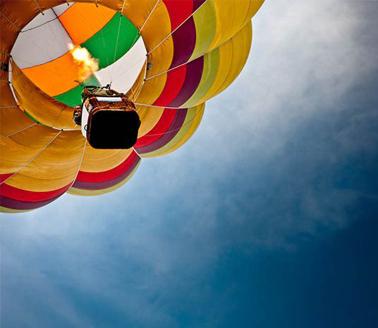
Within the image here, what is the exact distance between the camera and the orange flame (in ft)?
13.2

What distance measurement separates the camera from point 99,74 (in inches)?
156

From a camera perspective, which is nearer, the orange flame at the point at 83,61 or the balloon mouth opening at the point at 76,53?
the balloon mouth opening at the point at 76,53

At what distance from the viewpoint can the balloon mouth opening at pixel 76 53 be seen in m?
3.73

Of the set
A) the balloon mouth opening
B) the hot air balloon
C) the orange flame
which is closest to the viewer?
the hot air balloon

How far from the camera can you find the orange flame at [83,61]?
13.2 ft

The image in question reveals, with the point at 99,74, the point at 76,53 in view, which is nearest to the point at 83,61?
the point at 76,53

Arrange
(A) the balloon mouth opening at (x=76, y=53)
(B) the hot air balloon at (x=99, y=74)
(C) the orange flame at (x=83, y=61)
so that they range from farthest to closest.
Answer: (C) the orange flame at (x=83, y=61)
(A) the balloon mouth opening at (x=76, y=53)
(B) the hot air balloon at (x=99, y=74)

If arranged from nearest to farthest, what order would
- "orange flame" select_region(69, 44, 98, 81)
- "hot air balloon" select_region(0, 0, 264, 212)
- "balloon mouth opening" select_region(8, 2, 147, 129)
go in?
"hot air balloon" select_region(0, 0, 264, 212) < "balloon mouth opening" select_region(8, 2, 147, 129) < "orange flame" select_region(69, 44, 98, 81)

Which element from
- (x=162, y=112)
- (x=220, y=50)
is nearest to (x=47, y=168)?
(x=162, y=112)

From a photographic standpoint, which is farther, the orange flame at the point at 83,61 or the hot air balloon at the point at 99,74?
the orange flame at the point at 83,61

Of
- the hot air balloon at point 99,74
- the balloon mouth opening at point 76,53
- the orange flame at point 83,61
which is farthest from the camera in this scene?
the orange flame at point 83,61

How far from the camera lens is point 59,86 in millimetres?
4129

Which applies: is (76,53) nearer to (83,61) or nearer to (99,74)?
(83,61)

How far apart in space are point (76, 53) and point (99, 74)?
0.40 metres
